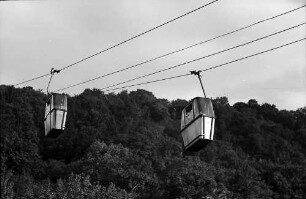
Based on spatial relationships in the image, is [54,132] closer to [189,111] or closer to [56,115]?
[56,115]

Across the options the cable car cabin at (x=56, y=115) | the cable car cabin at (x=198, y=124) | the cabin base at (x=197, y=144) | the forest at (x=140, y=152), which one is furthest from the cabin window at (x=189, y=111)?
the forest at (x=140, y=152)

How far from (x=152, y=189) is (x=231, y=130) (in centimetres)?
6033

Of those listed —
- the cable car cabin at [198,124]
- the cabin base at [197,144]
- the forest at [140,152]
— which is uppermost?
the forest at [140,152]

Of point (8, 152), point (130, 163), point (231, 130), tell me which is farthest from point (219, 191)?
point (231, 130)

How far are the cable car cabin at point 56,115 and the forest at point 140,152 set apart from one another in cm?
2943

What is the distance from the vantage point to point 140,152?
7738cm

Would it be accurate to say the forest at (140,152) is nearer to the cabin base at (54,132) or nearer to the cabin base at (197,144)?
the cabin base at (54,132)

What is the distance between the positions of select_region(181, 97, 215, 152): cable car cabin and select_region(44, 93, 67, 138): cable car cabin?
4.33 meters

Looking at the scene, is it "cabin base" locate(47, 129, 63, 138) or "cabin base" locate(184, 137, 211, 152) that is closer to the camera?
"cabin base" locate(184, 137, 211, 152)

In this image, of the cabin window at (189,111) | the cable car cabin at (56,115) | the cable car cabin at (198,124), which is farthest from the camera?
the cable car cabin at (56,115)

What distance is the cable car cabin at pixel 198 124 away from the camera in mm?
14552

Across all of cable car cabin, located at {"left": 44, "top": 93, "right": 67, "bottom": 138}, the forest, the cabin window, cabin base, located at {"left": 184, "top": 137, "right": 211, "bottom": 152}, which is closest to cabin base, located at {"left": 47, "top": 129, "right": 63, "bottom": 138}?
cable car cabin, located at {"left": 44, "top": 93, "right": 67, "bottom": 138}

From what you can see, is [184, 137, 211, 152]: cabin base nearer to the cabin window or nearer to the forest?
the cabin window

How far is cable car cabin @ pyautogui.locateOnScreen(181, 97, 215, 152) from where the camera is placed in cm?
1455
